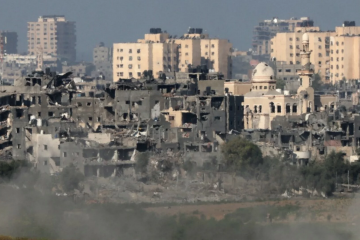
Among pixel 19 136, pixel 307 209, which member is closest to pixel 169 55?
pixel 19 136

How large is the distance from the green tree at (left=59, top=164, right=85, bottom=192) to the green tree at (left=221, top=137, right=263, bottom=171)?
455cm

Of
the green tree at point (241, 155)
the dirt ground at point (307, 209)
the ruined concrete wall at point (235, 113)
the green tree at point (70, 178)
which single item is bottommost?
the dirt ground at point (307, 209)

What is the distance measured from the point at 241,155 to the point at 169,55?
53.6m

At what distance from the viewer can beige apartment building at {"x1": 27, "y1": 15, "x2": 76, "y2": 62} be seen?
175 metres

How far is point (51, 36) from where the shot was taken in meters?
176

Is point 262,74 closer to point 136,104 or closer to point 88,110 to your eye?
point 136,104

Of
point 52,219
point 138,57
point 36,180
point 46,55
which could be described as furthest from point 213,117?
point 46,55

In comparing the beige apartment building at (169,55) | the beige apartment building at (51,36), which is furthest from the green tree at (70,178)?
the beige apartment building at (51,36)

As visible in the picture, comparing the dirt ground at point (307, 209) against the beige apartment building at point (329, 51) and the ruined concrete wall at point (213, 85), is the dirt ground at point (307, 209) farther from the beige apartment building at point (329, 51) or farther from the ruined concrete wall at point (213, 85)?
the beige apartment building at point (329, 51)

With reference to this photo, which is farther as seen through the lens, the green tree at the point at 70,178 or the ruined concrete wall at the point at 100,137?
the ruined concrete wall at the point at 100,137

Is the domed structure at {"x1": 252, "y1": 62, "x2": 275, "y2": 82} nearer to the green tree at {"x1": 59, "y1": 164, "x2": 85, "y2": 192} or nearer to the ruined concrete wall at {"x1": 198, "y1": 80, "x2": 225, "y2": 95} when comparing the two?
the ruined concrete wall at {"x1": 198, "y1": 80, "x2": 225, "y2": 95}

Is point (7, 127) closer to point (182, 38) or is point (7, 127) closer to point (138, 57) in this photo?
point (138, 57)

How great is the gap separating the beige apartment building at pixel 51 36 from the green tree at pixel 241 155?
124 m

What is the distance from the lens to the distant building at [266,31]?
160913 millimetres
